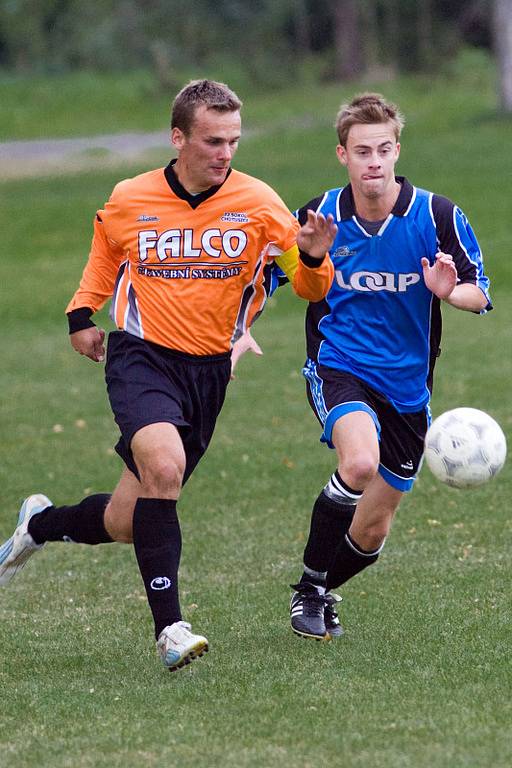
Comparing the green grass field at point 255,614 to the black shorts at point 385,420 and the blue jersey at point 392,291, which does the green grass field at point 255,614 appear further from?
the blue jersey at point 392,291

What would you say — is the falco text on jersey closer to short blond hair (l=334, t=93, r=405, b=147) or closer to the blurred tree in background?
short blond hair (l=334, t=93, r=405, b=147)

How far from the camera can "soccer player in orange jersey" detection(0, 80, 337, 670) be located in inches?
230

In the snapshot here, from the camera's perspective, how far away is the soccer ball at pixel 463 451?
5.94 m

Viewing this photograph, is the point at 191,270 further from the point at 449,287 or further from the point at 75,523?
the point at 75,523

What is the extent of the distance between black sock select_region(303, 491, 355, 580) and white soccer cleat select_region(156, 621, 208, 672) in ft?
2.79

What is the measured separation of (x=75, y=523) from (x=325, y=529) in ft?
3.92

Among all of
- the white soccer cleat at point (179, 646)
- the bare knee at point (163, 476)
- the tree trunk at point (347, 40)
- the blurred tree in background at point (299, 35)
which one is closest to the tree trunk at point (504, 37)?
the blurred tree in background at point (299, 35)

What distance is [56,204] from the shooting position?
2634 cm

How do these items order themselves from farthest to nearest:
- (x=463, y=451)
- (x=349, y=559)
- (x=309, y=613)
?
(x=349, y=559)
(x=309, y=613)
(x=463, y=451)

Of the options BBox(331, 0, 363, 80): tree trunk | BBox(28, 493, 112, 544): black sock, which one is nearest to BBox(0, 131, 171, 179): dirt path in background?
BBox(331, 0, 363, 80): tree trunk

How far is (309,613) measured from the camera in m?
6.07

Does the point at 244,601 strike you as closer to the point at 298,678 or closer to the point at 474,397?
the point at 298,678

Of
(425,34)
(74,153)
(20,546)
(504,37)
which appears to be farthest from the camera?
(425,34)

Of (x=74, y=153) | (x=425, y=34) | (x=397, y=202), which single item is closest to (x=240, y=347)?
(x=397, y=202)
